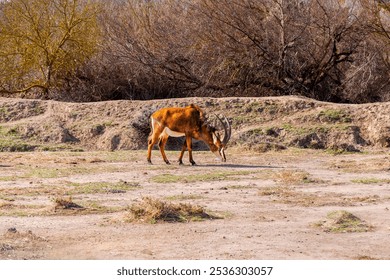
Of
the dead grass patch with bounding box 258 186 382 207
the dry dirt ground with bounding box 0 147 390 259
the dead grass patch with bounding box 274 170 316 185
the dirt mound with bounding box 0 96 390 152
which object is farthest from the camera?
the dirt mound with bounding box 0 96 390 152

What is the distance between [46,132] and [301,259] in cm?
1418

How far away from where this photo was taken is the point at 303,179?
15.2 metres

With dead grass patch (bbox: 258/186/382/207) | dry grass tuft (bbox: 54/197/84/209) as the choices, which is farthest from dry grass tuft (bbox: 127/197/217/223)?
dead grass patch (bbox: 258/186/382/207)

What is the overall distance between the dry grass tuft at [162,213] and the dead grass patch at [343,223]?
1.48 meters

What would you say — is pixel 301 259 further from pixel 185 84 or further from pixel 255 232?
pixel 185 84

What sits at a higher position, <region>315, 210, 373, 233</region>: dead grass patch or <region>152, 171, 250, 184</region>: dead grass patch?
<region>315, 210, 373, 233</region>: dead grass patch

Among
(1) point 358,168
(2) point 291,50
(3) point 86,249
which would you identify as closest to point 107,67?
(2) point 291,50

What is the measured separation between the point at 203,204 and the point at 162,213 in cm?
164

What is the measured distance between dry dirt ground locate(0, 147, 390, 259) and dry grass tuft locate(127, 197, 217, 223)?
124mm

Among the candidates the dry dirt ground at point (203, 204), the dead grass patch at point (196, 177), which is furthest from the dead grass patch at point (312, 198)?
the dead grass patch at point (196, 177)

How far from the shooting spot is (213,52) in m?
27.1

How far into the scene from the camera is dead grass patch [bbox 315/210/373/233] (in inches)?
415

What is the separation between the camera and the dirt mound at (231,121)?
21125mm

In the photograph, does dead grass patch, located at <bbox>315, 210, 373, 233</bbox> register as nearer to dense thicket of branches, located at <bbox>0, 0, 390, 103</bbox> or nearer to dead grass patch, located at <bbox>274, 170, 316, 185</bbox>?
dead grass patch, located at <bbox>274, 170, 316, 185</bbox>
